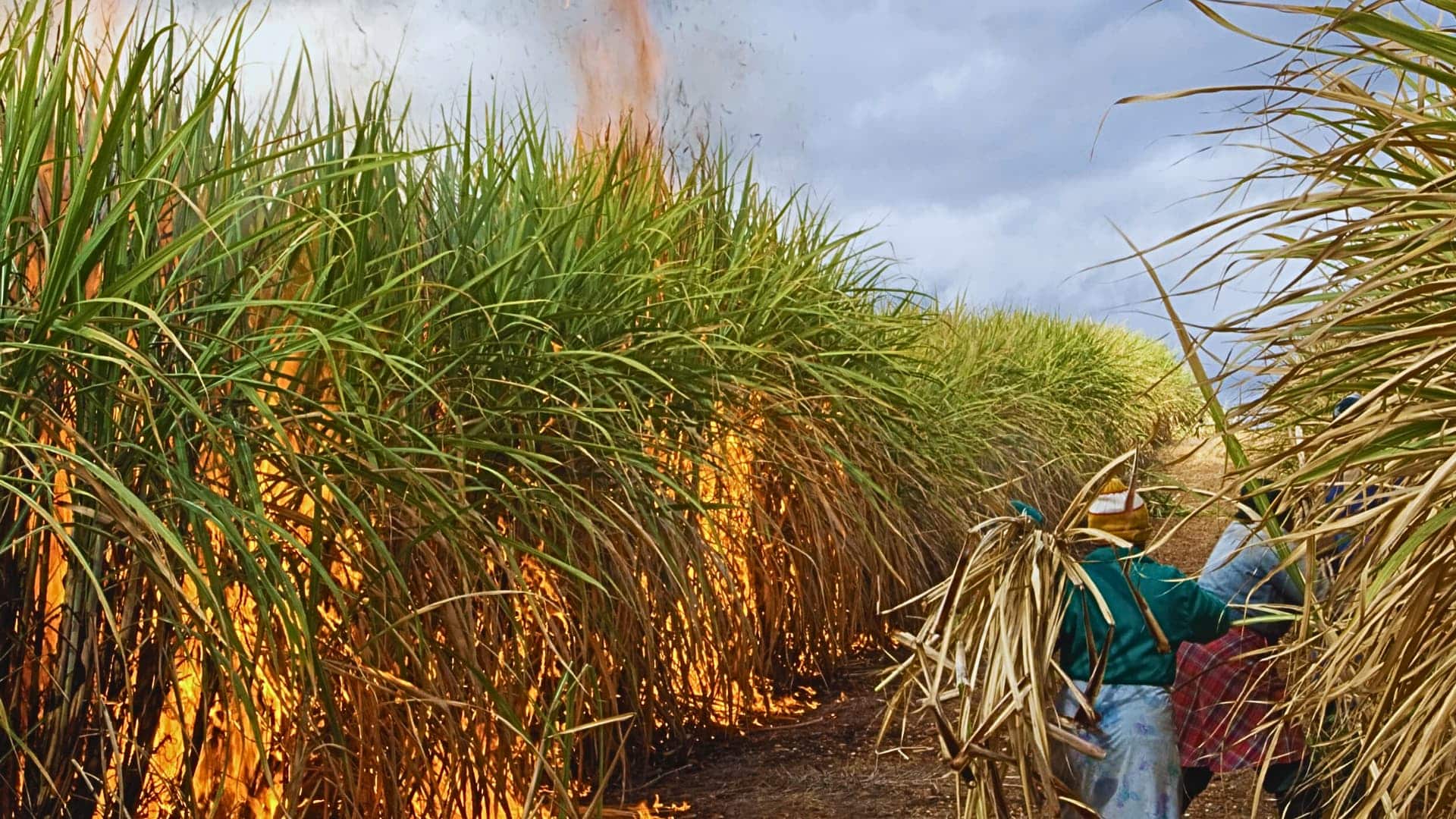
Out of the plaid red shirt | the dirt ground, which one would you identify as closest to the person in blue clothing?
the plaid red shirt

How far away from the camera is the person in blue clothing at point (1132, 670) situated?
2891mm

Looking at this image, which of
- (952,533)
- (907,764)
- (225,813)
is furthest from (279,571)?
(952,533)

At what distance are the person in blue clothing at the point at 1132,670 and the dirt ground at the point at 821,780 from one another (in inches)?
30.3

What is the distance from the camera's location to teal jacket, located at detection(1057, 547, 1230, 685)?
2877mm

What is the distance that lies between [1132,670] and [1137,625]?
0.32 feet

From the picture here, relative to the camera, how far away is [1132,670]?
291 cm

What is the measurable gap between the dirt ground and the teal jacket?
77 centimetres

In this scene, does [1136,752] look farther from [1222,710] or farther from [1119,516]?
[1222,710]

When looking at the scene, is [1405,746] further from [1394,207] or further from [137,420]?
[137,420]

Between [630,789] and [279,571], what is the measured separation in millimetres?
2164

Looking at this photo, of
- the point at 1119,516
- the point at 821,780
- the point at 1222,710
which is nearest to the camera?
the point at 1119,516

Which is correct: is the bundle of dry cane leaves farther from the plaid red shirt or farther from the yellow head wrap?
the plaid red shirt

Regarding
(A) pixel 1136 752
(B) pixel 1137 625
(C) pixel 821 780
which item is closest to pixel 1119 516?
(B) pixel 1137 625

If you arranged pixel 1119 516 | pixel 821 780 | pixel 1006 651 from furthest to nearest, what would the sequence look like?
pixel 821 780
pixel 1119 516
pixel 1006 651
